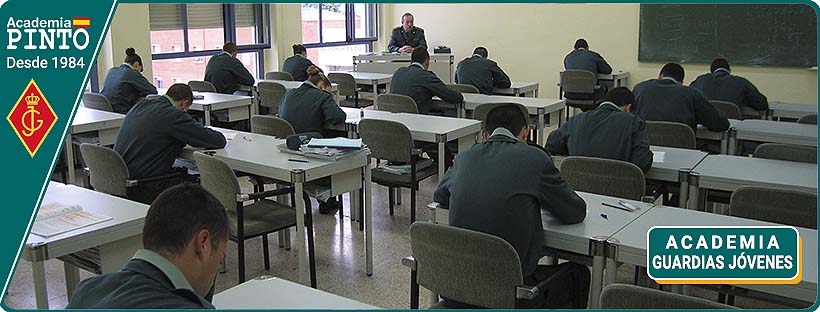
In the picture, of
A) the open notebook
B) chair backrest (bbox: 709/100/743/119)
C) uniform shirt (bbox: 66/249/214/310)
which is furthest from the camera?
chair backrest (bbox: 709/100/743/119)

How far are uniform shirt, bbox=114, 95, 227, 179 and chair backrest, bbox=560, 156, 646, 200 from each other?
1.88 metres

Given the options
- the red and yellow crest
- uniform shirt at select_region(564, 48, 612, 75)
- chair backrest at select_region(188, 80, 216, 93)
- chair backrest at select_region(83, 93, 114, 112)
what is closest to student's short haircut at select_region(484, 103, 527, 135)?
the red and yellow crest

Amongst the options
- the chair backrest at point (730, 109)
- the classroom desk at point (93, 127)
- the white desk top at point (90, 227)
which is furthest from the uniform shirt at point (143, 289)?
the chair backrest at point (730, 109)

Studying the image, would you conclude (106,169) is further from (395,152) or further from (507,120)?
(507,120)

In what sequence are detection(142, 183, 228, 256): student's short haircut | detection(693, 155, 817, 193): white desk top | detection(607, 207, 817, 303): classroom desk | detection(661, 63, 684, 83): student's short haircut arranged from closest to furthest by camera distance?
detection(142, 183, 228, 256): student's short haircut
detection(607, 207, 817, 303): classroom desk
detection(693, 155, 817, 193): white desk top
detection(661, 63, 684, 83): student's short haircut

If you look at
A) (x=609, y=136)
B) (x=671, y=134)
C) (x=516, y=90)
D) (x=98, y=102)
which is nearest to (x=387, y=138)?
(x=609, y=136)

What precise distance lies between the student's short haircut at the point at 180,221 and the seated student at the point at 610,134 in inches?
94.9

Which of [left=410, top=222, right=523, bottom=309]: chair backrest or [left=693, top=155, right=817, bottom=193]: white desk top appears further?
Result: [left=693, top=155, right=817, bottom=193]: white desk top

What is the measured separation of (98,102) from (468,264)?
449 cm

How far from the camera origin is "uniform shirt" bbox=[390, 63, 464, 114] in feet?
20.4

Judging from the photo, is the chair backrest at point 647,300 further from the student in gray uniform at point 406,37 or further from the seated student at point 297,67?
the student in gray uniform at point 406,37

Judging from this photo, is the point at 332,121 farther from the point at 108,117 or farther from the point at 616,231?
the point at 616,231

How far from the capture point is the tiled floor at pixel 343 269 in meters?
3.68

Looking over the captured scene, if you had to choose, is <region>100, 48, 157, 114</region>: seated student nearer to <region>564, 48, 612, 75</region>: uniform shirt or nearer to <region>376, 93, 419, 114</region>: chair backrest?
<region>376, 93, 419, 114</region>: chair backrest
